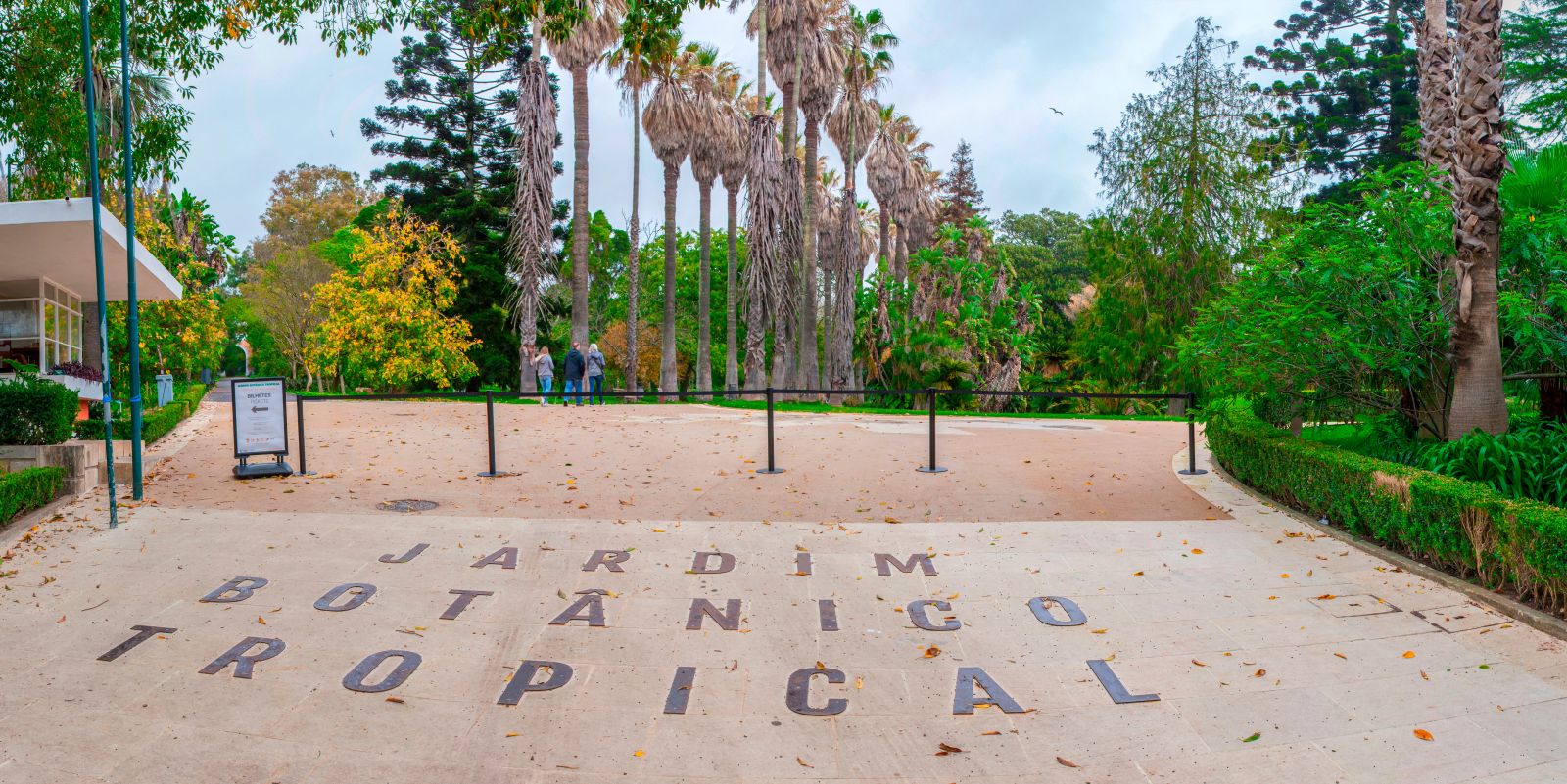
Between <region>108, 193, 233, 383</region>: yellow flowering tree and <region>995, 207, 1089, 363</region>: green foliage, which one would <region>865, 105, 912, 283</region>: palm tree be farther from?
<region>108, 193, 233, 383</region>: yellow flowering tree

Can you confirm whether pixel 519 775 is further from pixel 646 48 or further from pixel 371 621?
pixel 646 48

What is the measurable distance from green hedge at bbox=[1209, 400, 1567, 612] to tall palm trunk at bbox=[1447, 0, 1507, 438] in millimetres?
1000

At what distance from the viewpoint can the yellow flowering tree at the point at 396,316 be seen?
91.1ft

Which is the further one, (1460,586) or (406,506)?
(406,506)

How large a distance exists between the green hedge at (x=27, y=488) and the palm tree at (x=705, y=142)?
78.6 feet

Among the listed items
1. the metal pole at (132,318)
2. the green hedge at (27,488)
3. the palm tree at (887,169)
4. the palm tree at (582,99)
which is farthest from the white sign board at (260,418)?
the palm tree at (887,169)

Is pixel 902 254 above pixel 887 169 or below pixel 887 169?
below

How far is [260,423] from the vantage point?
984cm

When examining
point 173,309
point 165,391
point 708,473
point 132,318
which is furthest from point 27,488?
point 173,309

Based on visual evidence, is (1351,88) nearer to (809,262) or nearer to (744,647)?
(809,262)

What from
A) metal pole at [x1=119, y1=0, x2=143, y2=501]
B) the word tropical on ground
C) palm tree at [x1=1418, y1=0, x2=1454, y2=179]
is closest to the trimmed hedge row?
metal pole at [x1=119, y1=0, x2=143, y2=501]

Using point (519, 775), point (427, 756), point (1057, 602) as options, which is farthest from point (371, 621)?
point (1057, 602)

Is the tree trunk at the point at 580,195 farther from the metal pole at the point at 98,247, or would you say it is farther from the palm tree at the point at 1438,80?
the palm tree at the point at 1438,80

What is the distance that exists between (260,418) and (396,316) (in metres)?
19.1
